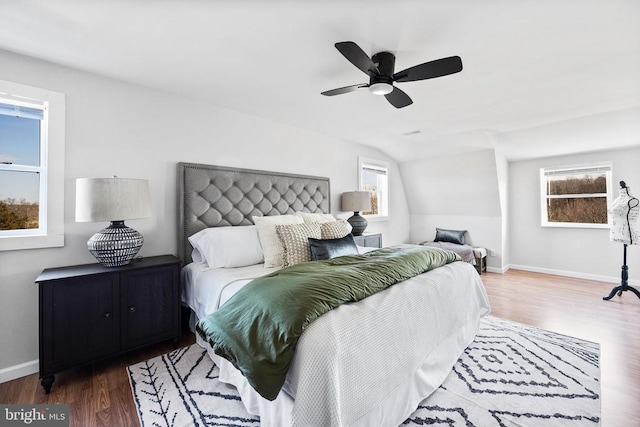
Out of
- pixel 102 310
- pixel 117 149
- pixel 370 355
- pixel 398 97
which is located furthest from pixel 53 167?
pixel 398 97

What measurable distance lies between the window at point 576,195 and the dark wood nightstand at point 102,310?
6196 millimetres

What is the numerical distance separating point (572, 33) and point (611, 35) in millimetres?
292

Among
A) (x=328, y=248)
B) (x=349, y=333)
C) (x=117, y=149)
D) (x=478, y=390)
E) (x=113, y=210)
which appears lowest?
(x=478, y=390)

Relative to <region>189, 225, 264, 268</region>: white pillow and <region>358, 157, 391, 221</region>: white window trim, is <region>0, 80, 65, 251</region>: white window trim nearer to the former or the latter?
<region>189, 225, 264, 268</region>: white pillow

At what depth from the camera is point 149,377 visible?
6.75 feet

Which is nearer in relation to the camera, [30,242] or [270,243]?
[30,242]

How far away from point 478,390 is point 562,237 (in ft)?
14.8

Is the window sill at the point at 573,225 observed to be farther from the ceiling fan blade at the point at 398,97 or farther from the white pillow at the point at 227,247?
the white pillow at the point at 227,247

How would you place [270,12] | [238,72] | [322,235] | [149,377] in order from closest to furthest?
[270,12]
[149,377]
[238,72]
[322,235]

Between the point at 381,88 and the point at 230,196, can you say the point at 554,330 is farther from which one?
the point at 230,196

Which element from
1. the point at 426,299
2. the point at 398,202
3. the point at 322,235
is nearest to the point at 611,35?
the point at 426,299

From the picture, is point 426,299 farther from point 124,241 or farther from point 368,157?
point 368,157

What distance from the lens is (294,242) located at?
263 centimetres

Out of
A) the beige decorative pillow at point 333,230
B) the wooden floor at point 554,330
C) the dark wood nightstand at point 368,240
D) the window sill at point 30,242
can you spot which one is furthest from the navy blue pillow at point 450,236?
the window sill at point 30,242
